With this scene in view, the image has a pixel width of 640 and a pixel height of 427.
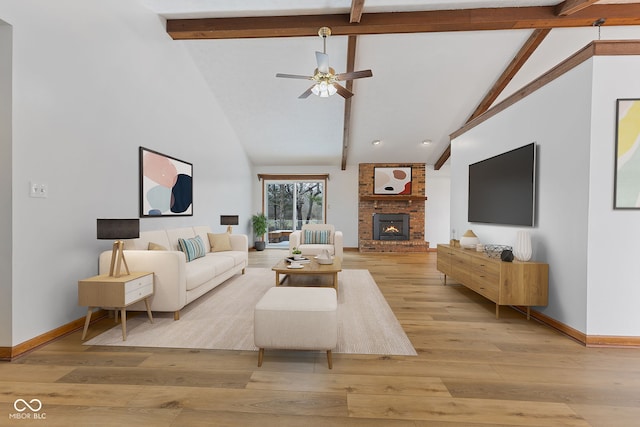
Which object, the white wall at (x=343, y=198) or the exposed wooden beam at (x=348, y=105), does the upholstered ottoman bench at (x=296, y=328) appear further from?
the white wall at (x=343, y=198)

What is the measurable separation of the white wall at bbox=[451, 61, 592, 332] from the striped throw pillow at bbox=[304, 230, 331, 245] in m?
3.50

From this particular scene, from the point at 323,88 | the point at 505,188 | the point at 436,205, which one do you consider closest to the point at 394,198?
the point at 436,205

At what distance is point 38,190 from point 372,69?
4.93m

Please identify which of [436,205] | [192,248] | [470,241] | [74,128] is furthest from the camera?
[436,205]

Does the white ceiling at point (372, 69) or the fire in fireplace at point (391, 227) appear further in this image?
the fire in fireplace at point (391, 227)

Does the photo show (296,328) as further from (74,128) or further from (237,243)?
(237,243)

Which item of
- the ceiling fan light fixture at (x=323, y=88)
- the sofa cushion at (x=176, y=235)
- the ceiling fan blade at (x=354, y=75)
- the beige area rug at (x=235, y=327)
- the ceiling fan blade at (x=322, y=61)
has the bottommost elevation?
the beige area rug at (x=235, y=327)

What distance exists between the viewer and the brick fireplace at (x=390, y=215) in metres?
8.51

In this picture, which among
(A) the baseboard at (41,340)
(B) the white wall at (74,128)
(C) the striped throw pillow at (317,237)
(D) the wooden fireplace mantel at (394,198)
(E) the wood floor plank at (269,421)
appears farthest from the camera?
(D) the wooden fireplace mantel at (394,198)

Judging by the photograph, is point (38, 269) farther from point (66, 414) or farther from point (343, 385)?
point (343, 385)

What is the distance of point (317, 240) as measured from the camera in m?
6.33

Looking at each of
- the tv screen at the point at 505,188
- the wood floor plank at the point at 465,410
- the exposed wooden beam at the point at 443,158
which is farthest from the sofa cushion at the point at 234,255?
the exposed wooden beam at the point at 443,158

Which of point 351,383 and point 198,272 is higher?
point 198,272

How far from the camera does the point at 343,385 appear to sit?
1.93m
